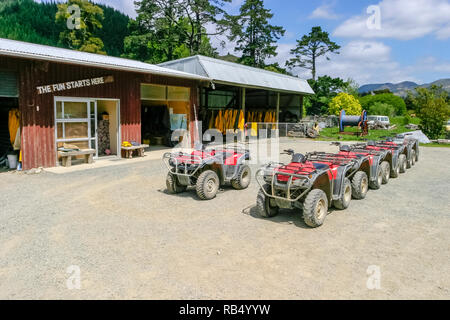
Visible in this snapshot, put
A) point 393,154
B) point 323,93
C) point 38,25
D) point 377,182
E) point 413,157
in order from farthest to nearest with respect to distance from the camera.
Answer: point 38,25
point 323,93
point 413,157
point 393,154
point 377,182

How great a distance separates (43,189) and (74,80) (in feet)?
14.3

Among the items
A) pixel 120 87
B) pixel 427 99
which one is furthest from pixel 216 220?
pixel 427 99

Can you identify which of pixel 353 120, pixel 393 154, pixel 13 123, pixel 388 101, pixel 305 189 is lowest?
pixel 305 189

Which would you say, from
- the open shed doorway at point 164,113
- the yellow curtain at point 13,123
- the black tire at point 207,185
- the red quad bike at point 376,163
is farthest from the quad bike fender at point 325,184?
the open shed doorway at point 164,113

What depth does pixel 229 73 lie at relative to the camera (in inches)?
687

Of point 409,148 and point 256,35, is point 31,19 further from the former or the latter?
point 409,148

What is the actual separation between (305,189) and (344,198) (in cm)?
117

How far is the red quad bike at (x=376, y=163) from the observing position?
758cm

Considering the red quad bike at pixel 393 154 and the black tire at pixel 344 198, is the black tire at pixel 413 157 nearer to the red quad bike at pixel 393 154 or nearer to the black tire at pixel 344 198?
the red quad bike at pixel 393 154

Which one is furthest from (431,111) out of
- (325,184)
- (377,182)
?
(325,184)

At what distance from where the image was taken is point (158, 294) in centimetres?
325

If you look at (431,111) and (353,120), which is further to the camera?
(353,120)
